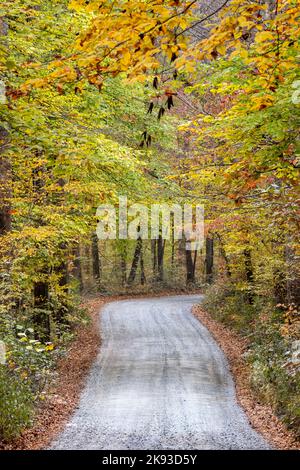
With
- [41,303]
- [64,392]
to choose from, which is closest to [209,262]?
[41,303]

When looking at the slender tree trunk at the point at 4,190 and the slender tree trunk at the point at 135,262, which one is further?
the slender tree trunk at the point at 135,262

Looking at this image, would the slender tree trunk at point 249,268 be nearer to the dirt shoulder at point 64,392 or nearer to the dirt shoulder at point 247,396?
the dirt shoulder at point 247,396

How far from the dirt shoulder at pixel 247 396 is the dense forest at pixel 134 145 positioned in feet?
0.96

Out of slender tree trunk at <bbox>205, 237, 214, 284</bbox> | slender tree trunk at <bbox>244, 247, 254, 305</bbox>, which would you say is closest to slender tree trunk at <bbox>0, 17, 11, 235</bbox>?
slender tree trunk at <bbox>244, 247, 254, 305</bbox>

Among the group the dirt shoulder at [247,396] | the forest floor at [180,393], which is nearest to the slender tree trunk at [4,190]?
the forest floor at [180,393]

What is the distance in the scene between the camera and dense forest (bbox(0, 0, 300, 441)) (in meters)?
4.82

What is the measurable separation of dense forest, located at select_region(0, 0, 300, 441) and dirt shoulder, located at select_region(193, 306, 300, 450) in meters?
0.29

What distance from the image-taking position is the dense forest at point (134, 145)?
482cm

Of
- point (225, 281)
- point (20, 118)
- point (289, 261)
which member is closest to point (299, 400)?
point (289, 261)

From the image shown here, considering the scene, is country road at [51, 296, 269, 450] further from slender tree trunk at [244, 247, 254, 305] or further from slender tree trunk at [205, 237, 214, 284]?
slender tree trunk at [205, 237, 214, 284]

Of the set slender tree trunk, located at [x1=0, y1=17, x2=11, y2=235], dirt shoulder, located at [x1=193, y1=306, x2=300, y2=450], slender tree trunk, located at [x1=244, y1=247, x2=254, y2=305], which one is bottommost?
dirt shoulder, located at [x1=193, y1=306, x2=300, y2=450]

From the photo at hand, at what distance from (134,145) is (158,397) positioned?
34.5 feet
